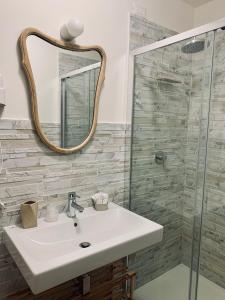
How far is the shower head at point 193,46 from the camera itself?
1.49m

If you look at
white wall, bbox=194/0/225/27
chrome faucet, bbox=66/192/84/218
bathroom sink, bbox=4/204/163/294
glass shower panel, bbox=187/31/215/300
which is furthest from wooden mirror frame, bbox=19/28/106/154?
white wall, bbox=194/0/225/27

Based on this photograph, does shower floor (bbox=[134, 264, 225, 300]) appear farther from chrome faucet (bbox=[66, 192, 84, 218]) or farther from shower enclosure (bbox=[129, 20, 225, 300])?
chrome faucet (bbox=[66, 192, 84, 218])

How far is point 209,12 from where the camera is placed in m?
2.04

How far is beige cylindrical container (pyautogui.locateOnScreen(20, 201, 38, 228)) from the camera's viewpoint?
1300 mm

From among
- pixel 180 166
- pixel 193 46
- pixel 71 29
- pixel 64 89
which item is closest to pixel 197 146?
pixel 180 166

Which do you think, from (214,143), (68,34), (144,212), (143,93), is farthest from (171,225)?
(68,34)

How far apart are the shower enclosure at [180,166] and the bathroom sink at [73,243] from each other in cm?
42

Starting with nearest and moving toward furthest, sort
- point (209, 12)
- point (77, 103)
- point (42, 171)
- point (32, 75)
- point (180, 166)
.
Answer: point (32, 75) → point (42, 171) → point (77, 103) → point (180, 166) → point (209, 12)

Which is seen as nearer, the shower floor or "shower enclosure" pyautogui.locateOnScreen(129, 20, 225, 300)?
"shower enclosure" pyautogui.locateOnScreen(129, 20, 225, 300)

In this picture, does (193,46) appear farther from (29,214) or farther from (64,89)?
(29,214)

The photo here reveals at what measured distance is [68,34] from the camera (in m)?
1.36

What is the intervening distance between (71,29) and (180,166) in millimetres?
1207

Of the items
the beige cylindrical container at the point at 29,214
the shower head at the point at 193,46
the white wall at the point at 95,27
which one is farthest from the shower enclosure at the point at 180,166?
the beige cylindrical container at the point at 29,214

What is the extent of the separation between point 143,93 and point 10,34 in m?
0.99
